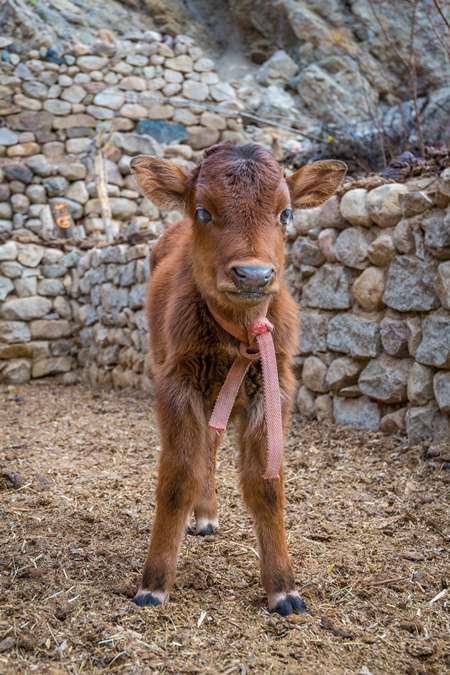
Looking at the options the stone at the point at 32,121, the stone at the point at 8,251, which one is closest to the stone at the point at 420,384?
the stone at the point at 8,251

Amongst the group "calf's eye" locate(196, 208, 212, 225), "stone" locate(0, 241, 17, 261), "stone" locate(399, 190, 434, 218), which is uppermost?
"calf's eye" locate(196, 208, 212, 225)

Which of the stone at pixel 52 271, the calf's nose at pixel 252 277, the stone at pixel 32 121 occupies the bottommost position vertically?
the stone at pixel 52 271

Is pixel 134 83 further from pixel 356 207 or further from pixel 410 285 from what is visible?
pixel 410 285

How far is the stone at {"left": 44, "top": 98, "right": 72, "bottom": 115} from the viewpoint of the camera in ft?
39.8

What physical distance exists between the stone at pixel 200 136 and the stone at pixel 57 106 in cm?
236

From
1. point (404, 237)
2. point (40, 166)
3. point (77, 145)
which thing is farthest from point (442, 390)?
point (77, 145)

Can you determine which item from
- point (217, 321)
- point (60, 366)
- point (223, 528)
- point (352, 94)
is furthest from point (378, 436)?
point (352, 94)

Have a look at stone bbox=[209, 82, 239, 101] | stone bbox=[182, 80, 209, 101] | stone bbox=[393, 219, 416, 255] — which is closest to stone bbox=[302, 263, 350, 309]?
stone bbox=[393, 219, 416, 255]

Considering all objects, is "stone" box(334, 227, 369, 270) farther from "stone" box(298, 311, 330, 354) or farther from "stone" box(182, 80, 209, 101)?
"stone" box(182, 80, 209, 101)

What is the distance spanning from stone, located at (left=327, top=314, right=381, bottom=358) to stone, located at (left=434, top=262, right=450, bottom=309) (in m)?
0.66

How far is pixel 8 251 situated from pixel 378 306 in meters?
5.82

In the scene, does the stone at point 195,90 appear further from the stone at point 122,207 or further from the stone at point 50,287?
the stone at point 50,287

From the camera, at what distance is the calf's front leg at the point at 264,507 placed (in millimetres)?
2434

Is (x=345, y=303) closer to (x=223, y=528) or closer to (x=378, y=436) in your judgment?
(x=378, y=436)
